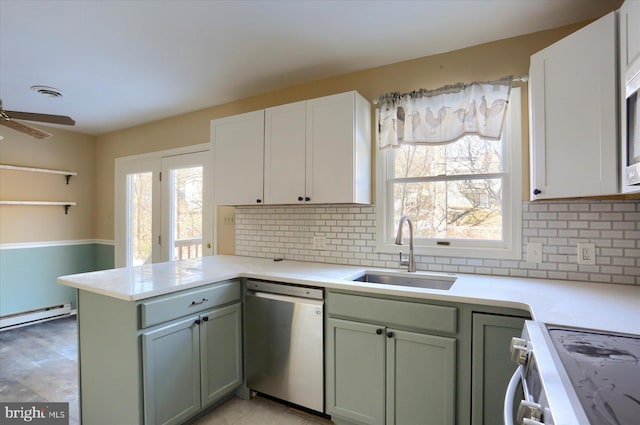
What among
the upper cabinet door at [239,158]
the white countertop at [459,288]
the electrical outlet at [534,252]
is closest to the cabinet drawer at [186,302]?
the white countertop at [459,288]

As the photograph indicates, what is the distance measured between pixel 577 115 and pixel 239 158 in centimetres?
225

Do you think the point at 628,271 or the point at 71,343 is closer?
the point at 628,271

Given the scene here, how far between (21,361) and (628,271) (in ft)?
15.1

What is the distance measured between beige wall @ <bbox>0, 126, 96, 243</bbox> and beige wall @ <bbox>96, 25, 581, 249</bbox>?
31.6 inches

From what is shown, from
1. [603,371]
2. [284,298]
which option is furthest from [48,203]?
[603,371]

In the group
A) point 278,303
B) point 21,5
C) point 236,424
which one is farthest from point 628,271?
point 21,5

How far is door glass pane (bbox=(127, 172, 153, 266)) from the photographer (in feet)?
13.0

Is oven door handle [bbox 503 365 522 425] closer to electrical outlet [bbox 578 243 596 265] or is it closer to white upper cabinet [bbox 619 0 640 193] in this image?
white upper cabinet [bbox 619 0 640 193]

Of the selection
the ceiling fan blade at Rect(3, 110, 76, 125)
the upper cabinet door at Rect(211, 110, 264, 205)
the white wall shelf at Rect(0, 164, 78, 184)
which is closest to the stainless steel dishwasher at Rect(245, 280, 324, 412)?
A: the upper cabinet door at Rect(211, 110, 264, 205)

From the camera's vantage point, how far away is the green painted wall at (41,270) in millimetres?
3811

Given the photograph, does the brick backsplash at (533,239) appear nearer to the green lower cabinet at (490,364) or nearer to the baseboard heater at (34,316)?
the green lower cabinet at (490,364)

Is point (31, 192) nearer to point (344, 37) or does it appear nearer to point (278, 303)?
point (278, 303)

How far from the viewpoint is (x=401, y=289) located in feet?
5.83

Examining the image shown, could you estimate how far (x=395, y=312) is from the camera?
1776 mm
